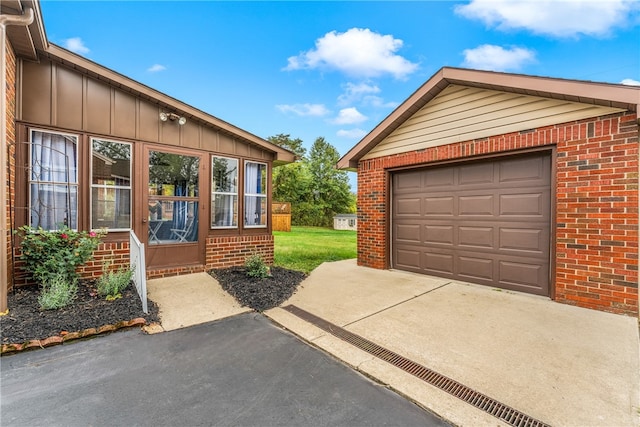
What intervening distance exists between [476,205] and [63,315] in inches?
235

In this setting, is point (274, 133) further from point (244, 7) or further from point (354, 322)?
point (354, 322)

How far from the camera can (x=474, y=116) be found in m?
4.80

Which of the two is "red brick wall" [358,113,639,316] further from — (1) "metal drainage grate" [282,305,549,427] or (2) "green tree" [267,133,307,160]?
(2) "green tree" [267,133,307,160]

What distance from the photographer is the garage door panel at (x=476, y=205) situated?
4750 millimetres

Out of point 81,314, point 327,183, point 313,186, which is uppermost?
point 327,183

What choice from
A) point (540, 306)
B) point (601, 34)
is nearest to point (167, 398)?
point (540, 306)

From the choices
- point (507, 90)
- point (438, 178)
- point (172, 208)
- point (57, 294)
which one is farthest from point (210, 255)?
point (507, 90)

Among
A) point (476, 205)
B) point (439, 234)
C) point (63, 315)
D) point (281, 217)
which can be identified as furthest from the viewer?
point (281, 217)

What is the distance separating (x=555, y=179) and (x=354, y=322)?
141 inches

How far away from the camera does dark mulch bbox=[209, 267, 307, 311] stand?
3.94 m

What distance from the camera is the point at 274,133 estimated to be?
33.0 m

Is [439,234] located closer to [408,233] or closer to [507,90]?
[408,233]

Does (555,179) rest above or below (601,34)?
below

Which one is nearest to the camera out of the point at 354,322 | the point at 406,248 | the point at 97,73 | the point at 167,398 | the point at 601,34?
the point at 167,398
